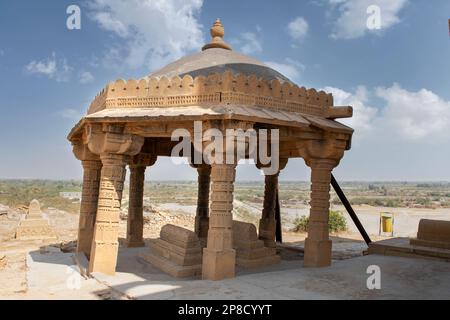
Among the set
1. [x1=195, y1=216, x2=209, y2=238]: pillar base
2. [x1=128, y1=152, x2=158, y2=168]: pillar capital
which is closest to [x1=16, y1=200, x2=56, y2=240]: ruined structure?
[x1=128, y1=152, x2=158, y2=168]: pillar capital

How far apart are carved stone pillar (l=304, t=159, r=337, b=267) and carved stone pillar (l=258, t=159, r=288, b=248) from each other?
3197 millimetres

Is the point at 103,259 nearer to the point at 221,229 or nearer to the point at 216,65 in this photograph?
the point at 221,229

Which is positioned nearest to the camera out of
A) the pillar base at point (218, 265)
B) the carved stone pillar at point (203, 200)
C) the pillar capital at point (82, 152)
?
the pillar base at point (218, 265)

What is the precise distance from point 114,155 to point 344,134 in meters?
4.92

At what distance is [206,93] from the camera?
6.71m

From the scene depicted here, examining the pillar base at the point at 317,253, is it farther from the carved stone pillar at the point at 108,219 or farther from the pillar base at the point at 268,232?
the carved stone pillar at the point at 108,219

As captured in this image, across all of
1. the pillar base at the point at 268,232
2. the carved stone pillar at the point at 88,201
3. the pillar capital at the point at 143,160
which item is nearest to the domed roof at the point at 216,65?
the carved stone pillar at the point at 88,201

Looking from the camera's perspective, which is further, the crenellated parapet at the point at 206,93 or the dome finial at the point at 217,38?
the dome finial at the point at 217,38

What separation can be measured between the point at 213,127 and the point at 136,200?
5383 millimetres

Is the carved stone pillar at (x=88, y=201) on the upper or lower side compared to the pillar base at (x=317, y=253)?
upper

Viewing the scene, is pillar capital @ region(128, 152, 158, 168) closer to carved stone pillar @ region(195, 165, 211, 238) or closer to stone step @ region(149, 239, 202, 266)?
carved stone pillar @ region(195, 165, 211, 238)

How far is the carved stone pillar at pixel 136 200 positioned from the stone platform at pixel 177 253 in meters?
2.06

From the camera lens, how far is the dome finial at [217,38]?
29.7ft
